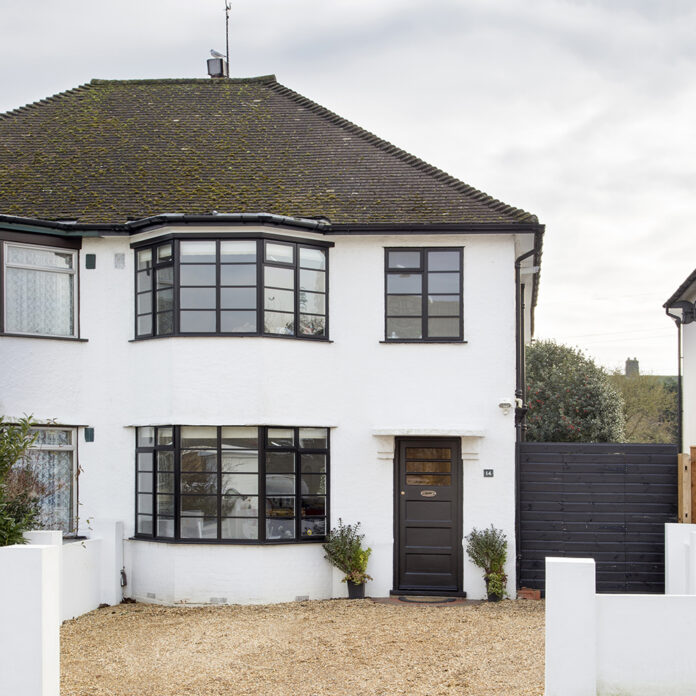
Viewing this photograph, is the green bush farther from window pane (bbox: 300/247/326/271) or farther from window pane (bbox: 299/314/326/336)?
window pane (bbox: 300/247/326/271)

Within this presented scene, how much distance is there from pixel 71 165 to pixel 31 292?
2.88 m

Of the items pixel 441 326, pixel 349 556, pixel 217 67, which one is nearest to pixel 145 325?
pixel 441 326

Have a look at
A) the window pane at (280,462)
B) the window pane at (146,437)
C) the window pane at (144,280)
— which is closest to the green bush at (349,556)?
the window pane at (280,462)

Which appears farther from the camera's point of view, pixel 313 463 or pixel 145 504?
pixel 145 504

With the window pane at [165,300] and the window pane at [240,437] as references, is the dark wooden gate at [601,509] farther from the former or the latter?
the window pane at [165,300]

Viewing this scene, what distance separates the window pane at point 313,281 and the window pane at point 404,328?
1.17m

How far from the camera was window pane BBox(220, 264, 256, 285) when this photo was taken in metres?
14.7

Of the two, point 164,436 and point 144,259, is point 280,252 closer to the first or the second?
point 144,259

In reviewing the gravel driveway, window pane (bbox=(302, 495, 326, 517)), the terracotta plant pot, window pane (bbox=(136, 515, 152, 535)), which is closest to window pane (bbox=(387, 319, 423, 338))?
window pane (bbox=(302, 495, 326, 517))

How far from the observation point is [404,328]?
50.1 feet

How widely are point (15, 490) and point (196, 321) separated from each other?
352cm

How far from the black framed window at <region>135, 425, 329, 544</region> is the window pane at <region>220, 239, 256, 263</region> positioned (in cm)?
250

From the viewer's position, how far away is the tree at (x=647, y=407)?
42.0 metres

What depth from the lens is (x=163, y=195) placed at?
15797 mm
